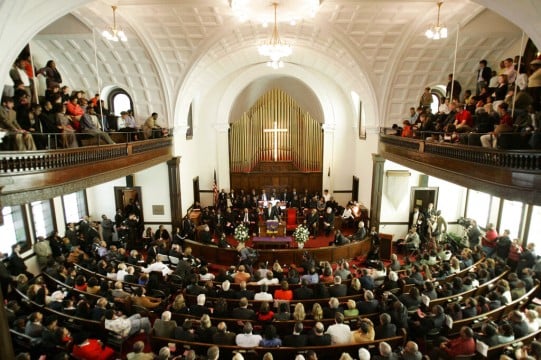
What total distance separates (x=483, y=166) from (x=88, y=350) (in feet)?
28.4

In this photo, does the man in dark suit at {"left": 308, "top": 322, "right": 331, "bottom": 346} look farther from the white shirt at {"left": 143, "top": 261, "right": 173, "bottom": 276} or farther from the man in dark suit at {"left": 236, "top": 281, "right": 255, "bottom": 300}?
the white shirt at {"left": 143, "top": 261, "right": 173, "bottom": 276}

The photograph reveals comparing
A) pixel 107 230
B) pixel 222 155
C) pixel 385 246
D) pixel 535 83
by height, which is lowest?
pixel 385 246

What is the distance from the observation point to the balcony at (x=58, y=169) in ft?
19.2

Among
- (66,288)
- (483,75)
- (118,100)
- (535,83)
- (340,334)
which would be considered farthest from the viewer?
(118,100)

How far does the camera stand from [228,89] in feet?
58.4

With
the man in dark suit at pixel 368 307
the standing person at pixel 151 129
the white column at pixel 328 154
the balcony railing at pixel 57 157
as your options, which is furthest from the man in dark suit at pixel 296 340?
the white column at pixel 328 154

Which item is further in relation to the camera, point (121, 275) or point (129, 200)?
point (129, 200)

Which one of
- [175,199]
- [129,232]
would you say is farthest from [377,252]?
[129,232]

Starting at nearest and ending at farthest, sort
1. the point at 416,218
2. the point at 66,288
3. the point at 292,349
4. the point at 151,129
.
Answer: the point at 292,349 → the point at 66,288 → the point at 151,129 → the point at 416,218

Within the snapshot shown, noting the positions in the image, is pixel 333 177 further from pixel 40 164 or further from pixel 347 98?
pixel 40 164

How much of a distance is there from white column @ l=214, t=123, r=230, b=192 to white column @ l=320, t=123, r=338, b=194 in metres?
5.41

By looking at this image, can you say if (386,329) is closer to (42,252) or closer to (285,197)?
(42,252)

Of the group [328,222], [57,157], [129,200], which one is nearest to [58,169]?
[57,157]

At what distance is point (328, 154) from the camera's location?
18.5 meters
